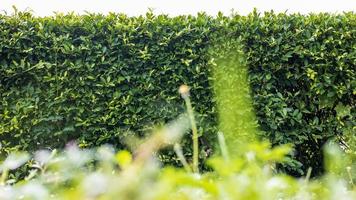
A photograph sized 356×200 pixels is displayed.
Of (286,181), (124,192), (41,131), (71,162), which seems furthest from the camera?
(41,131)

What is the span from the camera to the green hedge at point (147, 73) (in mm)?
5035

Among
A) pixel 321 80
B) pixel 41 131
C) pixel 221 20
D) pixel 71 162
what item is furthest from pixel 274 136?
pixel 71 162

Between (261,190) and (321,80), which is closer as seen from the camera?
(261,190)

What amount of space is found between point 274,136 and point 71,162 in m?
4.37

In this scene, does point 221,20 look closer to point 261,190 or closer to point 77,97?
point 77,97

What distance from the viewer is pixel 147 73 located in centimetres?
511

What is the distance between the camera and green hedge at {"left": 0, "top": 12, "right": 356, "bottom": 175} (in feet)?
16.5

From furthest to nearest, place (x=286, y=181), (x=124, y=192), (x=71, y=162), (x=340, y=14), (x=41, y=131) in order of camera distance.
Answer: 1. (x=340, y=14)
2. (x=41, y=131)
3. (x=71, y=162)
4. (x=286, y=181)
5. (x=124, y=192)

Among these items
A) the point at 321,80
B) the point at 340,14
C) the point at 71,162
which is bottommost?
the point at 71,162

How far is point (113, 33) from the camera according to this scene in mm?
5113

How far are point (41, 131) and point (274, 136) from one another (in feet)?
7.24

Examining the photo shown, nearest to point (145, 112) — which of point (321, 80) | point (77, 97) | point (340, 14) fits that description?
point (77, 97)

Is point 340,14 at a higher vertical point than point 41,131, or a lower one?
higher

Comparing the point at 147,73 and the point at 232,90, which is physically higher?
the point at 147,73
